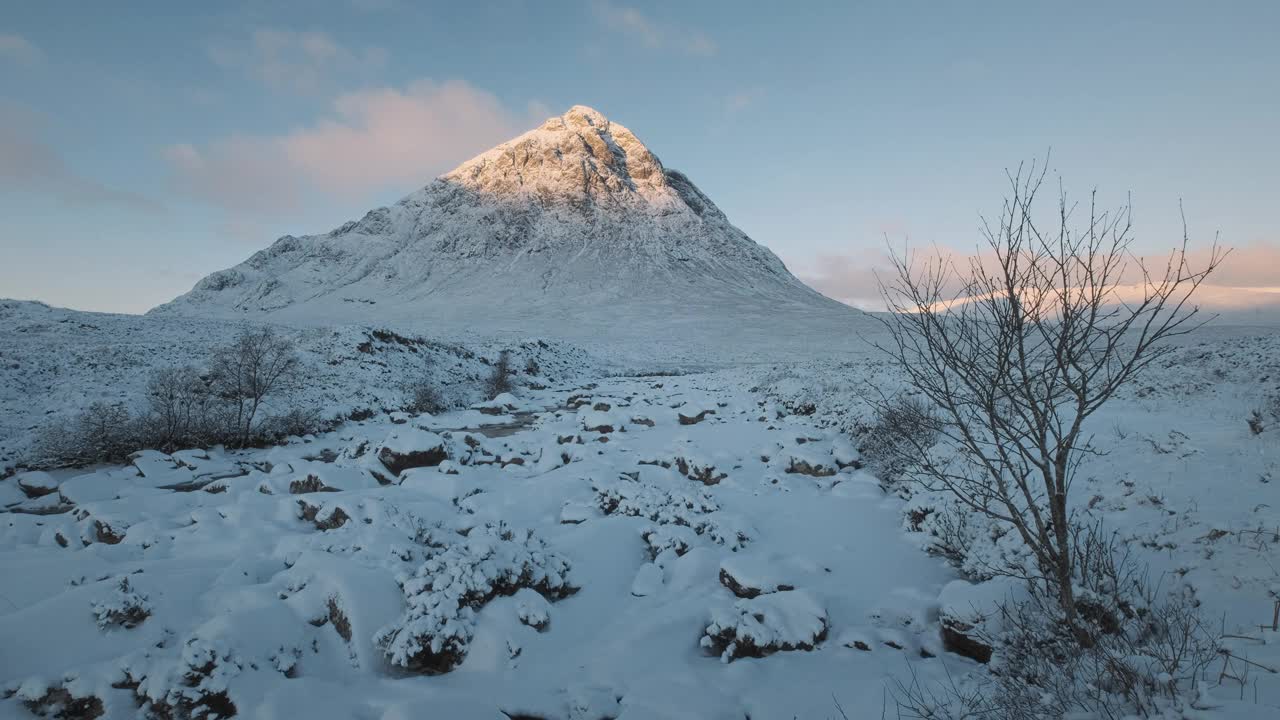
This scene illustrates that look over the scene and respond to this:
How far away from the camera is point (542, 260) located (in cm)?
8912

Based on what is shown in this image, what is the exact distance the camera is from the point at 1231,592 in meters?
4.23

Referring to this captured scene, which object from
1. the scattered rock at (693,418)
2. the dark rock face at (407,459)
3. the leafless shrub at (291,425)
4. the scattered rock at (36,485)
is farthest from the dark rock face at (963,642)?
the leafless shrub at (291,425)

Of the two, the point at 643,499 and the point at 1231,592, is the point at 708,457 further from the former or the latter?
the point at 1231,592

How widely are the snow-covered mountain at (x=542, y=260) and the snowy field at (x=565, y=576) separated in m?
44.9

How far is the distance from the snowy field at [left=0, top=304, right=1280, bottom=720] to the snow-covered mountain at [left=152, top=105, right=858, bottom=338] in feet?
147

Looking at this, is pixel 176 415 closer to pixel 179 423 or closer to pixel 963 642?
Result: pixel 179 423

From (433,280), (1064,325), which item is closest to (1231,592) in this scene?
(1064,325)

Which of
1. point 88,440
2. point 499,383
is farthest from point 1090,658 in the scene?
point 499,383

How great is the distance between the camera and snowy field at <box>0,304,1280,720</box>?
421cm

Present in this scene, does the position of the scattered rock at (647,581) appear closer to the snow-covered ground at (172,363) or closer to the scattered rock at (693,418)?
the scattered rock at (693,418)

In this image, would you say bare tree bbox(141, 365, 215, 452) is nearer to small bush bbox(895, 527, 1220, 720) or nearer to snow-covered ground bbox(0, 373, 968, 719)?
snow-covered ground bbox(0, 373, 968, 719)

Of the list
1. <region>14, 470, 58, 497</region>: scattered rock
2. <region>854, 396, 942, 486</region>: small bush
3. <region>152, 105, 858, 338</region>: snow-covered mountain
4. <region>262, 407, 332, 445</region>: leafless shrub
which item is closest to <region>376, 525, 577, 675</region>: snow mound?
<region>854, 396, 942, 486</region>: small bush

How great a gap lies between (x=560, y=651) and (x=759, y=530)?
3.72 meters

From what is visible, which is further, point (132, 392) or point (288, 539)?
point (132, 392)
